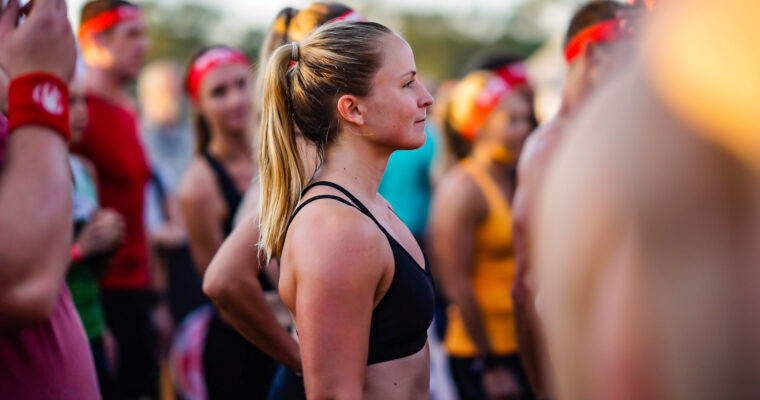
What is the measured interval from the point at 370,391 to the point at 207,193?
2381 mm

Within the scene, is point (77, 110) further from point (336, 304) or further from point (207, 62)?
point (336, 304)

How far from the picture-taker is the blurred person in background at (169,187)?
19.2ft

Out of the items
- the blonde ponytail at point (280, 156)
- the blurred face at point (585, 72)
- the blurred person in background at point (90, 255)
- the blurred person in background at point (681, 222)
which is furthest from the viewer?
the blurred person in background at point (90, 255)

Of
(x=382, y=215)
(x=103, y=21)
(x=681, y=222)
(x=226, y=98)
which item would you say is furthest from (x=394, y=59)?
(x=103, y=21)

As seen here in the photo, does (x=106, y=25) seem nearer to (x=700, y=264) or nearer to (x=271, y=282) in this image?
(x=271, y=282)

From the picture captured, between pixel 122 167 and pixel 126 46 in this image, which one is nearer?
pixel 122 167

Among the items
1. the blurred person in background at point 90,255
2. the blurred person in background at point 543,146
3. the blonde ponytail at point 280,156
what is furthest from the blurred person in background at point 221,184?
the blurred person in background at point 543,146

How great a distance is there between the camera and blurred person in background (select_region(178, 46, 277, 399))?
3463 mm

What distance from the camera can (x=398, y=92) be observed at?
82.0 inches

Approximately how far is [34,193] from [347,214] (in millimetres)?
746

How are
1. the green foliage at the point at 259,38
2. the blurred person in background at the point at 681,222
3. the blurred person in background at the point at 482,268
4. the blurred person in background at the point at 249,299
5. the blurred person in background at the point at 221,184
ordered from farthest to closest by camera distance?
1. the green foliage at the point at 259,38
2. the blurred person in background at the point at 482,268
3. the blurred person in background at the point at 221,184
4. the blurred person in background at the point at 249,299
5. the blurred person in background at the point at 681,222

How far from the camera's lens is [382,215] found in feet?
6.89

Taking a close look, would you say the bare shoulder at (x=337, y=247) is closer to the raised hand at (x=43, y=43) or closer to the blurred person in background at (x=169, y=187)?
the raised hand at (x=43, y=43)

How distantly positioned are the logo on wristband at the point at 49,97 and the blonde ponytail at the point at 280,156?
2.55ft
